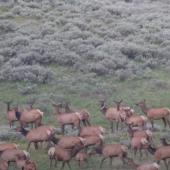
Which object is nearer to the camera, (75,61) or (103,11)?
(75,61)

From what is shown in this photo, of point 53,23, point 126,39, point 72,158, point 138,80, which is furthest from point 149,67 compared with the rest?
point 72,158

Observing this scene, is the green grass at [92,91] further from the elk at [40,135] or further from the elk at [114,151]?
the elk at [114,151]

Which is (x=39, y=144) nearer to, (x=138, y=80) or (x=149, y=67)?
(x=138, y=80)

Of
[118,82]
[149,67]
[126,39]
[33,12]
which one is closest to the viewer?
[118,82]

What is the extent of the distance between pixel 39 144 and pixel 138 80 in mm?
7077

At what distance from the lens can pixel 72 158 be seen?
Result: 1334 cm

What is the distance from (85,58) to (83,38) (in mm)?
3161

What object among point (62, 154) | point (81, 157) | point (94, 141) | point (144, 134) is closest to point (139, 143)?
point (144, 134)

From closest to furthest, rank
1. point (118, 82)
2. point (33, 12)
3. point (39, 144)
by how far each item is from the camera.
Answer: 1. point (39, 144)
2. point (118, 82)
3. point (33, 12)

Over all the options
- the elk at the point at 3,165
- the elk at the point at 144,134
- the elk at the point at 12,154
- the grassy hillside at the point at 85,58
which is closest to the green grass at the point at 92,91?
the grassy hillside at the point at 85,58

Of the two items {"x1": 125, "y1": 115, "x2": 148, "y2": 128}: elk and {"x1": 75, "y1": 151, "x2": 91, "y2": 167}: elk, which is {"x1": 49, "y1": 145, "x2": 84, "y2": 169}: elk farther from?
{"x1": 125, "y1": 115, "x2": 148, "y2": 128}: elk

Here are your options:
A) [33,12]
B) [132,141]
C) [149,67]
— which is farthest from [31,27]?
[132,141]

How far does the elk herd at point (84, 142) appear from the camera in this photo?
501 inches

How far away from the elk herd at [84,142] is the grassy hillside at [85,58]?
1.07 feet
